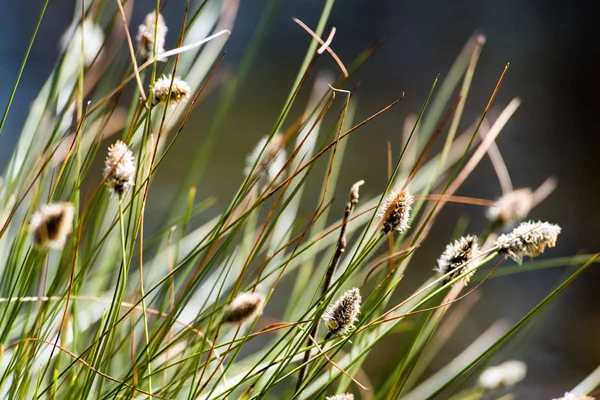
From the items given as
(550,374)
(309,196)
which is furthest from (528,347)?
(309,196)

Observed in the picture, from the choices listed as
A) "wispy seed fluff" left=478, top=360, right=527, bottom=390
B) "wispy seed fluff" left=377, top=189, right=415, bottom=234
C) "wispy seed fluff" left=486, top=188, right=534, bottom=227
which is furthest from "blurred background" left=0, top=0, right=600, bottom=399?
"wispy seed fluff" left=377, top=189, right=415, bottom=234

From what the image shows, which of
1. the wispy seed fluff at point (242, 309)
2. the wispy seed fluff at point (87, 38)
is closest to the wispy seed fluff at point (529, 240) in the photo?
the wispy seed fluff at point (242, 309)

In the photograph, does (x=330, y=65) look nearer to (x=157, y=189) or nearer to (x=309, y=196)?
(x=309, y=196)

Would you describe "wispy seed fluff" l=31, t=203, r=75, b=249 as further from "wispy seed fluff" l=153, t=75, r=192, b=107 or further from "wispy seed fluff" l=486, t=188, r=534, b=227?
"wispy seed fluff" l=486, t=188, r=534, b=227

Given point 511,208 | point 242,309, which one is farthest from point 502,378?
point 242,309

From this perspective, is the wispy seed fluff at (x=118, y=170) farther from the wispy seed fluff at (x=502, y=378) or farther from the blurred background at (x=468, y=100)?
the blurred background at (x=468, y=100)

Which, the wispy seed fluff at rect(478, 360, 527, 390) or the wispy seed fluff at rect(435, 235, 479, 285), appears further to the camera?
the wispy seed fluff at rect(478, 360, 527, 390)
